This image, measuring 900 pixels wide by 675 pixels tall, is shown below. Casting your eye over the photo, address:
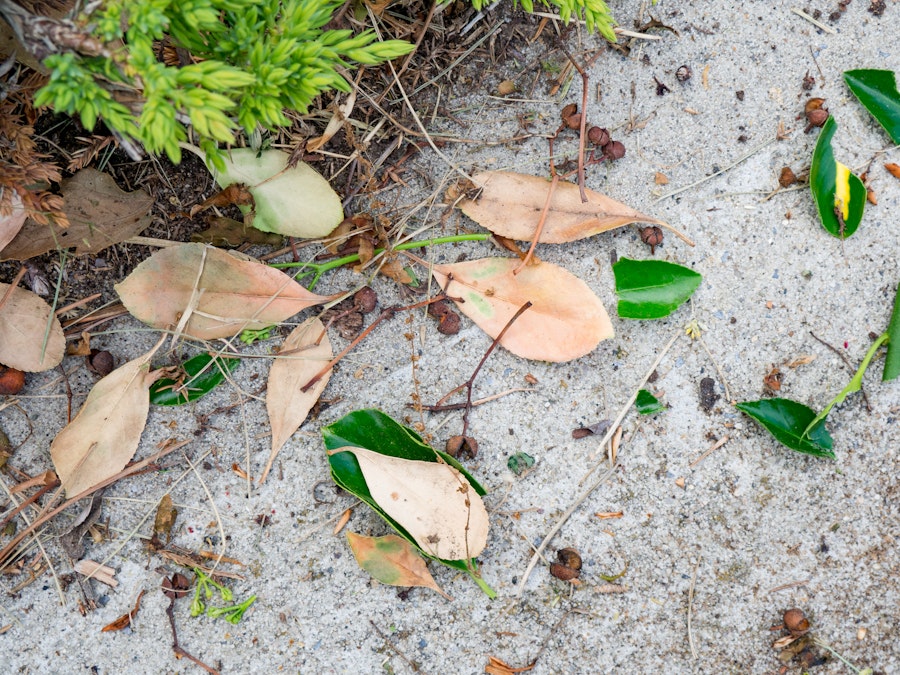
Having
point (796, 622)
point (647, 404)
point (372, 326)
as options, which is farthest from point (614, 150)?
point (796, 622)

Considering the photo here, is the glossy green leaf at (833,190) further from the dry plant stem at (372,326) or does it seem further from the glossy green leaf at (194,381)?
the glossy green leaf at (194,381)

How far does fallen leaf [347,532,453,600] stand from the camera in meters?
1.67

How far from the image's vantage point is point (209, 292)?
1.76m

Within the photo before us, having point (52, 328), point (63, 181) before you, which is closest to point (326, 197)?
point (63, 181)

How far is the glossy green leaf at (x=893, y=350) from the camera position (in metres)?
1.70

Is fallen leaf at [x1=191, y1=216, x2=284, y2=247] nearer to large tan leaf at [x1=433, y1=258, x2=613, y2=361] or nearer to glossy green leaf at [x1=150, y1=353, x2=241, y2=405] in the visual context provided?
glossy green leaf at [x1=150, y1=353, x2=241, y2=405]

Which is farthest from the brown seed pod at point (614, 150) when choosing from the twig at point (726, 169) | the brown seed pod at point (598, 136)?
the twig at point (726, 169)

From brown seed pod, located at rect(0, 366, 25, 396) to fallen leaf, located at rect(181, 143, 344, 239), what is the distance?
0.72 meters

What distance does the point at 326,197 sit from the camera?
1.76 m

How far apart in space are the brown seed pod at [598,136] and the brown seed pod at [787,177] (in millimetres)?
473

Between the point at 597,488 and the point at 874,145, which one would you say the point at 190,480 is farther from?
the point at 874,145

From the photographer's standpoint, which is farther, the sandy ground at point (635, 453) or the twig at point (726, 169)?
the twig at point (726, 169)

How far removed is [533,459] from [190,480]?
35.2 inches

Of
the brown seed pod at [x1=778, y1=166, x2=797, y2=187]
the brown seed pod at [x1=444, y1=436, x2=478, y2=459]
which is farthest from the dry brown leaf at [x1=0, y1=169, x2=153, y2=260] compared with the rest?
the brown seed pod at [x1=778, y1=166, x2=797, y2=187]
